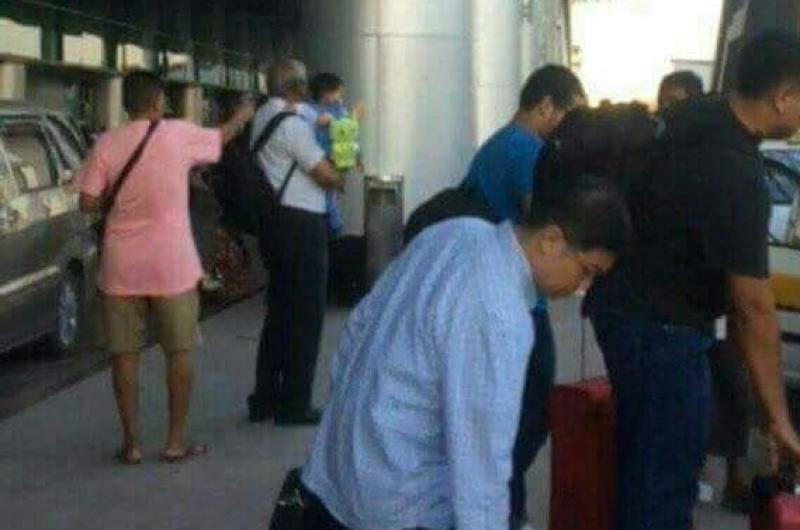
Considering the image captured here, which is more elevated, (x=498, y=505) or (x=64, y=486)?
(x=498, y=505)

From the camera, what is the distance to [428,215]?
591 cm

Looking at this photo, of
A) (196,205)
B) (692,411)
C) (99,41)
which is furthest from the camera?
(99,41)

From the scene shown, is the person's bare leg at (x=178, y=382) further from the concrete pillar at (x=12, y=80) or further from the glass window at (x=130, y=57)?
the glass window at (x=130, y=57)

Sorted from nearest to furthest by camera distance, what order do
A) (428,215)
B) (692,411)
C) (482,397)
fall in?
(482,397)
(692,411)
(428,215)

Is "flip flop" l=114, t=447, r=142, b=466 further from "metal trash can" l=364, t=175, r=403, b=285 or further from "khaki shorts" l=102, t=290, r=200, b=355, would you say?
"metal trash can" l=364, t=175, r=403, b=285

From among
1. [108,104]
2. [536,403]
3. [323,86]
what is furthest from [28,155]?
[108,104]

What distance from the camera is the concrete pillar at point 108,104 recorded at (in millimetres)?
21438

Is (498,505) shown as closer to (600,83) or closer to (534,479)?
(534,479)

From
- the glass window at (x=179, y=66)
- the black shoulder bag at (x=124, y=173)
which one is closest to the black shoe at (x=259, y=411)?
the black shoulder bag at (x=124, y=173)

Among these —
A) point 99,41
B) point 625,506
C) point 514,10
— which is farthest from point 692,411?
point 99,41

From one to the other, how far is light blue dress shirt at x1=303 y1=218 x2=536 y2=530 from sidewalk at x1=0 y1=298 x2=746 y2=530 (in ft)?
11.6

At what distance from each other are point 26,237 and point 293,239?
3306 millimetres

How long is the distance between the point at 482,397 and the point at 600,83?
60185 mm

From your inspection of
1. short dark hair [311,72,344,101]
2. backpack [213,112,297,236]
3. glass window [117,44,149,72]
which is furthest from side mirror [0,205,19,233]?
glass window [117,44,149,72]
